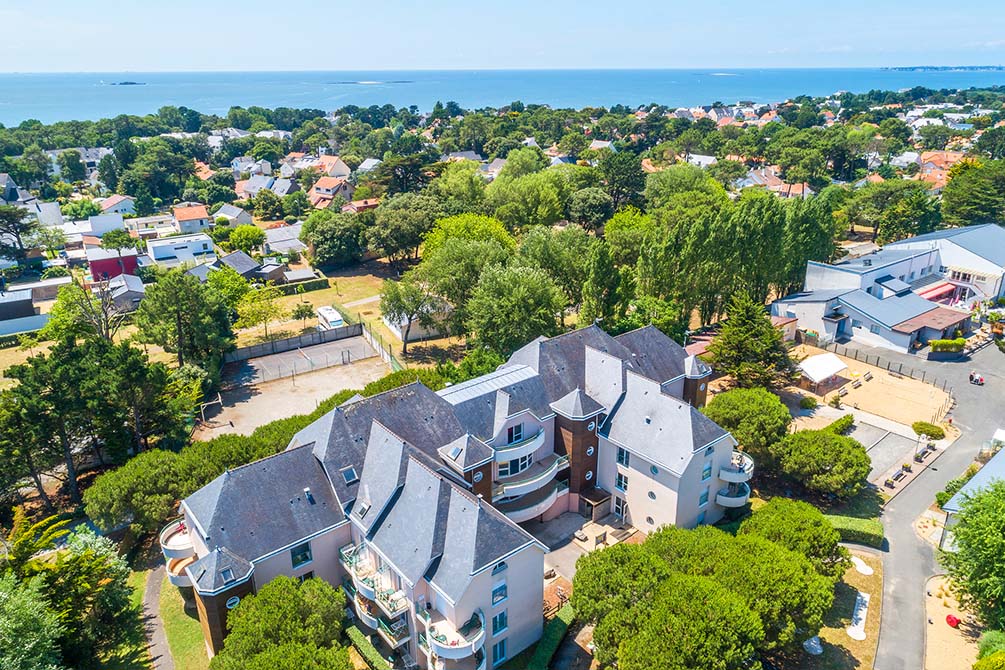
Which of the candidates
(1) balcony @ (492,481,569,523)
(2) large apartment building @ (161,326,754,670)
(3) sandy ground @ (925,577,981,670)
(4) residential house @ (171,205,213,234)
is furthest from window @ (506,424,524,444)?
(4) residential house @ (171,205,213,234)

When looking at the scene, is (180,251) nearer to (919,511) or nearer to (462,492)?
(462,492)

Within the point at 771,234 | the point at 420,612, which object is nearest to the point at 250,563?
the point at 420,612

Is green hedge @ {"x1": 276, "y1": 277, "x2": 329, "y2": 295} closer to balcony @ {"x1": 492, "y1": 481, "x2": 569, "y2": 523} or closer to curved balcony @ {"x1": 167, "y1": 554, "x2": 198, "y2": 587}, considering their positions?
curved balcony @ {"x1": 167, "y1": 554, "x2": 198, "y2": 587}

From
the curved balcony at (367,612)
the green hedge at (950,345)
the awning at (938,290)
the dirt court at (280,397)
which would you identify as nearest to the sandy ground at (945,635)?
the curved balcony at (367,612)

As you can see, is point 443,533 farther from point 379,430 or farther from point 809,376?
point 809,376

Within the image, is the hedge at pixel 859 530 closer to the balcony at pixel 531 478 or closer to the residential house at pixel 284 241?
the balcony at pixel 531 478

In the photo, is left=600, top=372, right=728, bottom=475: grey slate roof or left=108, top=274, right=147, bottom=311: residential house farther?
left=108, top=274, right=147, bottom=311: residential house
